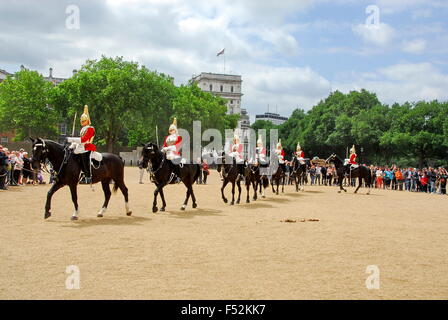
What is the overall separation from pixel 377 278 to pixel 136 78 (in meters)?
63.6

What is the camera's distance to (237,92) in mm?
150375

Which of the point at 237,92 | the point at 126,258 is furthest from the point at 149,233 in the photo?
the point at 237,92

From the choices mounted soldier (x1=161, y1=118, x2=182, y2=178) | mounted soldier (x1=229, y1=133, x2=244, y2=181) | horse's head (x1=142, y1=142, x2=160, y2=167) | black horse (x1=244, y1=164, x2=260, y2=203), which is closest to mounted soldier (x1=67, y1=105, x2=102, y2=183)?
horse's head (x1=142, y1=142, x2=160, y2=167)

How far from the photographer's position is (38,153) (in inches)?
551

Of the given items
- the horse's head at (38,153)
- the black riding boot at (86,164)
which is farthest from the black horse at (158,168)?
the horse's head at (38,153)

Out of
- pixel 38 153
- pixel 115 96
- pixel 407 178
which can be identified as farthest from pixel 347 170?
pixel 115 96

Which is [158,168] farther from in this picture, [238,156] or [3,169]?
[3,169]

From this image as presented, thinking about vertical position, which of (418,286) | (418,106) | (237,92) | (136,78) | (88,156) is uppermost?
(237,92)

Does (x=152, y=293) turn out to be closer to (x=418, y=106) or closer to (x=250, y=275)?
(x=250, y=275)

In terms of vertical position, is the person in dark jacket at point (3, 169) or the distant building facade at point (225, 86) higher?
the distant building facade at point (225, 86)

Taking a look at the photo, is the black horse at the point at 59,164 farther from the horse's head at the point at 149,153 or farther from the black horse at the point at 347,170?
the black horse at the point at 347,170

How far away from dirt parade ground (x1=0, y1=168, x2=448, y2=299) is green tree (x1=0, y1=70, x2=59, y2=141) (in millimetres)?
58697

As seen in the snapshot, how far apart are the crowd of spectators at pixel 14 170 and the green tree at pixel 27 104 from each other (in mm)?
41755

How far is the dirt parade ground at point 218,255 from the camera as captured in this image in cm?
704
